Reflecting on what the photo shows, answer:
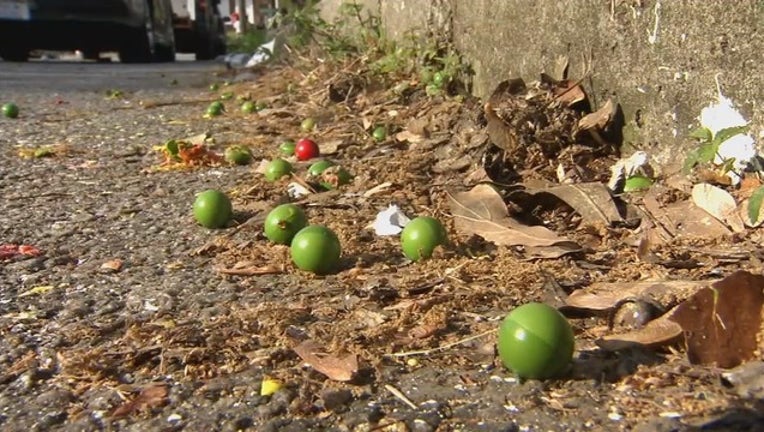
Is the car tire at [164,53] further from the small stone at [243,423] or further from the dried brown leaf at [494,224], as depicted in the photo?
the small stone at [243,423]

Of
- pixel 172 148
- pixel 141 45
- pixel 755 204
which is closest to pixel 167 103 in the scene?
pixel 172 148

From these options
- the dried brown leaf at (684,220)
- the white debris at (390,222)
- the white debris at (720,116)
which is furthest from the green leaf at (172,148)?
the white debris at (720,116)

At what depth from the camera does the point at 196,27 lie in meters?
22.7

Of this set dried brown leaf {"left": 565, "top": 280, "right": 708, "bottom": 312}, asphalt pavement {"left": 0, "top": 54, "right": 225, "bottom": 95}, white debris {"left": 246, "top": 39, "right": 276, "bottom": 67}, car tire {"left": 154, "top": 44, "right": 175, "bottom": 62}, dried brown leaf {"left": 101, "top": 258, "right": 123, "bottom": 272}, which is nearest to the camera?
dried brown leaf {"left": 565, "top": 280, "right": 708, "bottom": 312}

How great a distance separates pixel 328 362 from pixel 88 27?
45.3 ft

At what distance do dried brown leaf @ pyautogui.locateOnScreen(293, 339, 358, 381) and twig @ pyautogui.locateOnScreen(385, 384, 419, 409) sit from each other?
0.09m

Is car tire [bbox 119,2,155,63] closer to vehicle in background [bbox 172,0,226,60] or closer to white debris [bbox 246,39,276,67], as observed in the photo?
white debris [bbox 246,39,276,67]

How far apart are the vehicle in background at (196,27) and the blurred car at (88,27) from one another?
14.7ft

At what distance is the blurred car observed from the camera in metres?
14.5

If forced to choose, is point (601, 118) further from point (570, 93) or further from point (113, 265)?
point (113, 265)

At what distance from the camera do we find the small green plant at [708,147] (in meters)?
3.10

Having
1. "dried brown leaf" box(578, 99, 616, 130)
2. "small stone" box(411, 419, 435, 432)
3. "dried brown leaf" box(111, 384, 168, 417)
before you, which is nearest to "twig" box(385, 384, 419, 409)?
"small stone" box(411, 419, 435, 432)

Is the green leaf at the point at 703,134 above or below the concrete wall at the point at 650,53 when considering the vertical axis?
below

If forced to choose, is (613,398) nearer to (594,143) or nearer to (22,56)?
(594,143)
